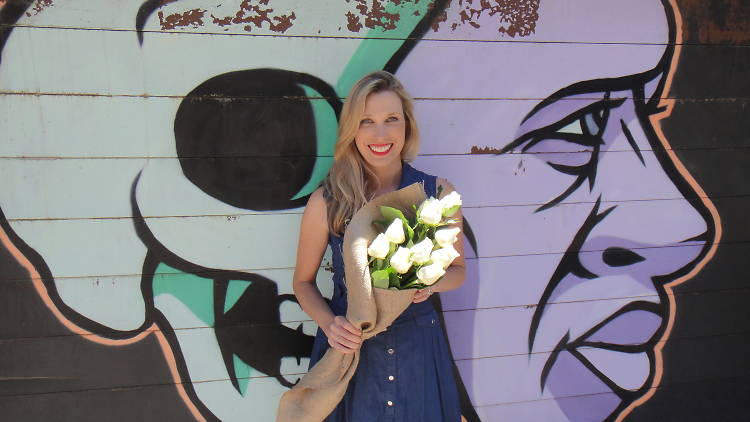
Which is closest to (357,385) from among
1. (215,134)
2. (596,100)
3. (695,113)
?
(215,134)

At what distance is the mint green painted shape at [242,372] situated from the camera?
2367mm

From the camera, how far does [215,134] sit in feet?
7.32

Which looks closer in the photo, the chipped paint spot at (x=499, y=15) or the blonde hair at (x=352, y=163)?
the blonde hair at (x=352, y=163)

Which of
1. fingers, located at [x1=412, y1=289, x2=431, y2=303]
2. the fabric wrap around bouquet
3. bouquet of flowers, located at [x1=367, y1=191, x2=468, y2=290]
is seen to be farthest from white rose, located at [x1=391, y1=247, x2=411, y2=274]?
fingers, located at [x1=412, y1=289, x2=431, y2=303]

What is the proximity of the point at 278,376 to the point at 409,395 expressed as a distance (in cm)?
81

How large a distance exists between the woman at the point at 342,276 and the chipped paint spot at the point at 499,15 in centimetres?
65

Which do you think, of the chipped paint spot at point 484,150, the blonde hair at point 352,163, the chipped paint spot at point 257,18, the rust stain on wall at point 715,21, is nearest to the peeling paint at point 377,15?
the chipped paint spot at point 257,18

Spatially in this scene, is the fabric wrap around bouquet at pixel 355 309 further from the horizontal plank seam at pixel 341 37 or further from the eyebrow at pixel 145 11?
the eyebrow at pixel 145 11

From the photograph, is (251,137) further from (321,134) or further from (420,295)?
(420,295)

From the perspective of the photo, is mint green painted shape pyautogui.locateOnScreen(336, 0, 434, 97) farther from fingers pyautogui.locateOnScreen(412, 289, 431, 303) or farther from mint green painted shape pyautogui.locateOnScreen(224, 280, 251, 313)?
fingers pyautogui.locateOnScreen(412, 289, 431, 303)

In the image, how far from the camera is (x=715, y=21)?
2.52 m

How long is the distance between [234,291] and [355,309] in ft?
3.01

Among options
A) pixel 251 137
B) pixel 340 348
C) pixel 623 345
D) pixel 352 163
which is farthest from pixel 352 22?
pixel 623 345

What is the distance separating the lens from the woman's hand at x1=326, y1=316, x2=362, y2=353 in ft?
5.33
